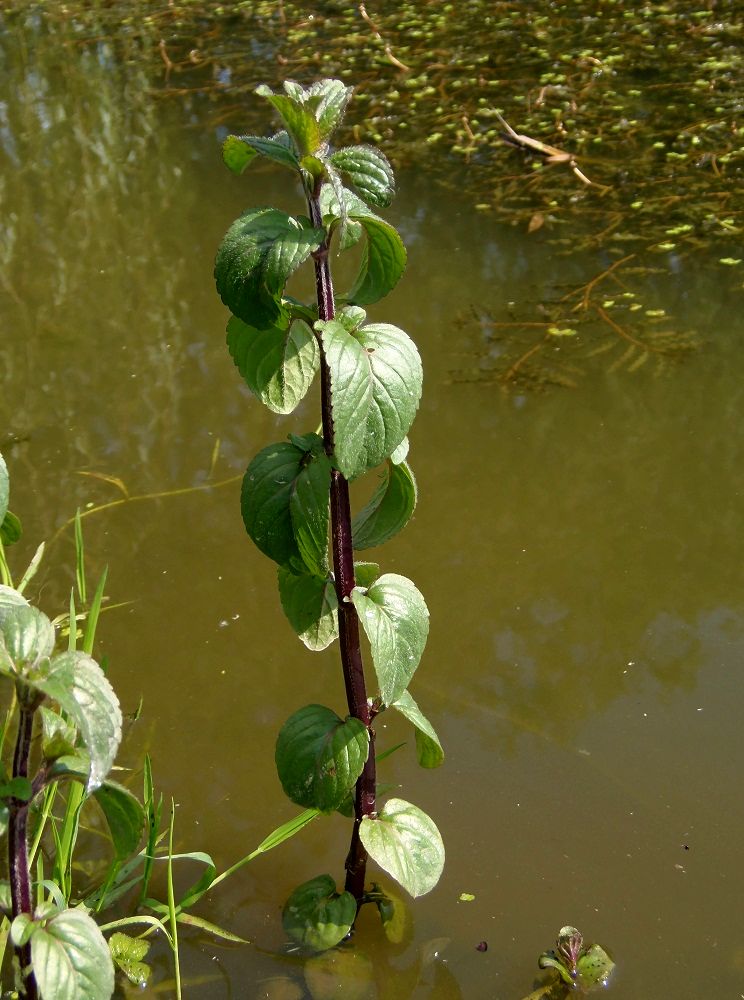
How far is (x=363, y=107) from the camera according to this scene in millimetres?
Answer: 5082

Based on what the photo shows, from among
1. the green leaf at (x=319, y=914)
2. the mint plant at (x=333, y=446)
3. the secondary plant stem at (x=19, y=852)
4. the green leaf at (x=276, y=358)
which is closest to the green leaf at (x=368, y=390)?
the mint plant at (x=333, y=446)

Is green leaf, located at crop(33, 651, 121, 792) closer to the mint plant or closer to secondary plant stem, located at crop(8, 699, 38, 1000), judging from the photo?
secondary plant stem, located at crop(8, 699, 38, 1000)

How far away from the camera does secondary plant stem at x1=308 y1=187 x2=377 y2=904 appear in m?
1.37

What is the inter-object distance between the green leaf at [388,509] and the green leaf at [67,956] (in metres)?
0.61

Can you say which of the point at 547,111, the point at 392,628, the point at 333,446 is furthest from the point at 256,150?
the point at 547,111

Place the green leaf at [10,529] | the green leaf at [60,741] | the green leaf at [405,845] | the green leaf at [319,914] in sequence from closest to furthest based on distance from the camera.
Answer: the green leaf at [60,741], the green leaf at [10,529], the green leaf at [405,845], the green leaf at [319,914]

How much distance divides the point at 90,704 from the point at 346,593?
484 millimetres

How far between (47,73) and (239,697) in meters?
4.83

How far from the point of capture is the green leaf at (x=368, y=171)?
52.1 inches

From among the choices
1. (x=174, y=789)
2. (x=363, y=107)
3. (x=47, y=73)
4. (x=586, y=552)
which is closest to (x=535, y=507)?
(x=586, y=552)

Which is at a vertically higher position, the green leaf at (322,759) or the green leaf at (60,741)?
the green leaf at (60,741)

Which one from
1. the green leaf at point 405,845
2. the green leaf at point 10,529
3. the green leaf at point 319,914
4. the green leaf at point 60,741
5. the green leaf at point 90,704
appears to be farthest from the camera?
the green leaf at point 319,914

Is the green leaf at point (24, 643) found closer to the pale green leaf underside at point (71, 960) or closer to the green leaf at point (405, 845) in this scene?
the pale green leaf underside at point (71, 960)

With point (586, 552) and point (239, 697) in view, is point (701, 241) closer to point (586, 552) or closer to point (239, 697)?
point (586, 552)
